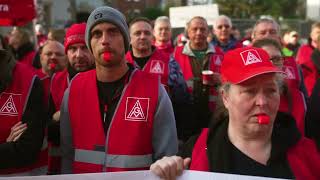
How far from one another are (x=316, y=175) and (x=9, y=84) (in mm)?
1937

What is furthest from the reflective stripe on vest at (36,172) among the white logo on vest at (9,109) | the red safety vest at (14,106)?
the white logo on vest at (9,109)

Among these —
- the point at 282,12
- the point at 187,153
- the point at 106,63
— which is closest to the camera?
the point at 187,153

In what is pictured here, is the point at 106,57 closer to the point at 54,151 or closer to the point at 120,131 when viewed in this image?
the point at 120,131

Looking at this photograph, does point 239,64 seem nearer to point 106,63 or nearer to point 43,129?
point 106,63

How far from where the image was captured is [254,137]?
2.62 metres

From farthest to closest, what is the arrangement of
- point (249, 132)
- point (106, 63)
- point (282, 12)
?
1. point (282, 12)
2. point (106, 63)
3. point (249, 132)

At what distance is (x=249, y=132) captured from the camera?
2592mm

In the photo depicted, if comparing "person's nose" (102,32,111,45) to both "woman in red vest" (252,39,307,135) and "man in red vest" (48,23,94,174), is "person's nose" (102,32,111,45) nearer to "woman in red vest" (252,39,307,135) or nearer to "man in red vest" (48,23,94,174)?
"man in red vest" (48,23,94,174)

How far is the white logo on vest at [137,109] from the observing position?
3230mm

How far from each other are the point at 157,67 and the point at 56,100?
1.77 meters

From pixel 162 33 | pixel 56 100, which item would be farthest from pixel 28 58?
pixel 56 100

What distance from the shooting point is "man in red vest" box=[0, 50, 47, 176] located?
10.6 ft

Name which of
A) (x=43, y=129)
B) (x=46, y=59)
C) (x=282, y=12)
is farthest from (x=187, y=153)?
(x=282, y=12)

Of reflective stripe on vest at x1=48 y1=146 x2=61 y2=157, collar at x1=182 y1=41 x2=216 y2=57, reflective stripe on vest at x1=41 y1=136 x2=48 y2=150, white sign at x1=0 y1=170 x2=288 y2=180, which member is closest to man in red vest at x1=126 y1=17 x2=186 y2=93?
collar at x1=182 y1=41 x2=216 y2=57
